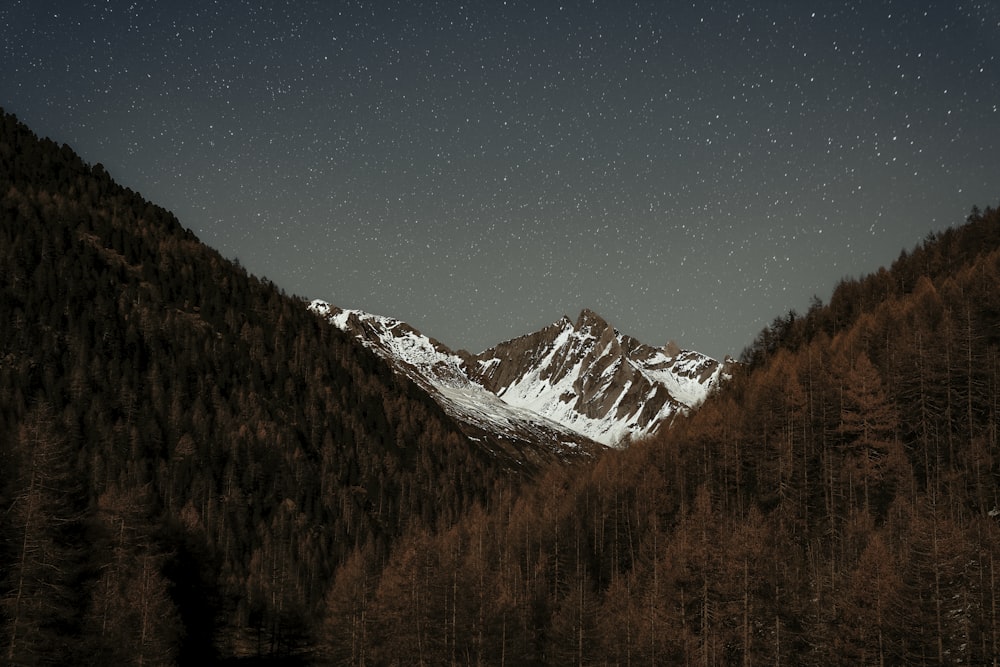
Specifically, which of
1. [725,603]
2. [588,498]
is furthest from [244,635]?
[725,603]

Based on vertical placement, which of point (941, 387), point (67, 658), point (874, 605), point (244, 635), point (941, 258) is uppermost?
point (941, 258)

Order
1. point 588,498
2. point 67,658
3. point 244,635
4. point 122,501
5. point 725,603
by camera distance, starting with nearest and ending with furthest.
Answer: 1. point 67,658
2. point 725,603
3. point 122,501
4. point 244,635
5. point 588,498

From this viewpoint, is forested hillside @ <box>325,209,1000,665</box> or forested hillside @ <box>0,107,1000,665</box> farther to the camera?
forested hillside @ <box>325,209,1000,665</box>

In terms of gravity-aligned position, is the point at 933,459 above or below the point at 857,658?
above

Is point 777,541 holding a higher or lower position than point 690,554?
higher

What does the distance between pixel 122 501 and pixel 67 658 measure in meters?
39.1

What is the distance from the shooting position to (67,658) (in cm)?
6116

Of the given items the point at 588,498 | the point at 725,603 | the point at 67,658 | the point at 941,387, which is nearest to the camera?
the point at 67,658

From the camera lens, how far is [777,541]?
308 ft

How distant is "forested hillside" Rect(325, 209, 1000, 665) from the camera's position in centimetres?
6481

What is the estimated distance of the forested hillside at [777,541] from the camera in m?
64.8

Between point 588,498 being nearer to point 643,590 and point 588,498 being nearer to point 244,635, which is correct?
point 643,590

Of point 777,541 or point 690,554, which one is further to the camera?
point 777,541

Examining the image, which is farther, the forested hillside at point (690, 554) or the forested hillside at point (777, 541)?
the forested hillside at point (777, 541)
